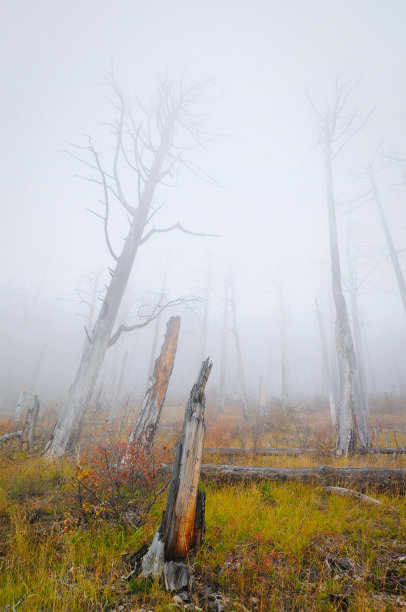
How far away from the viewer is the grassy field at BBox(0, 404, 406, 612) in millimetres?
2020

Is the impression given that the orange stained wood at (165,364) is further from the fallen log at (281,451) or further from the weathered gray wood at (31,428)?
the weathered gray wood at (31,428)

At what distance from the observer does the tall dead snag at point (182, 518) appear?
221 centimetres

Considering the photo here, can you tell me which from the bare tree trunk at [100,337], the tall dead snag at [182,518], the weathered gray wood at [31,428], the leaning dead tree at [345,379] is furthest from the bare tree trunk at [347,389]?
the weathered gray wood at [31,428]

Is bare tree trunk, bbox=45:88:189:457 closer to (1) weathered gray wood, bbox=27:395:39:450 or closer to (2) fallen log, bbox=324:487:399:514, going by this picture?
(1) weathered gray wood, bbox=27:395:39:450

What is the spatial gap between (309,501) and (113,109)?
1262 cm

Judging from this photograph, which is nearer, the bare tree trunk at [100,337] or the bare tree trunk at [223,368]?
the bare tree trunk at [100,337]

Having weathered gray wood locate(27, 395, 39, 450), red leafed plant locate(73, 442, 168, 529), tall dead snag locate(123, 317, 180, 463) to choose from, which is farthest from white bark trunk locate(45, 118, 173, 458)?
red leafed plant locate(73, 442, 168, 529)

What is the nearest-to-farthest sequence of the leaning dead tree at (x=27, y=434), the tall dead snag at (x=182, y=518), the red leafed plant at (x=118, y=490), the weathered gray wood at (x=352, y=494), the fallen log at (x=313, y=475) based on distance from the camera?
the tall dead snag at (x=182, y=518) < the red leafed plant at (x=118, y=490) < the weathered gray wood at (x=352, y=494) < the fallen log at (x=313, y=475) < the leaning dead tree at (x=27, y=434)

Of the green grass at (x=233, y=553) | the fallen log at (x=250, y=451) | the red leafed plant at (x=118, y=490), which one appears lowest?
the green grass at (x=233, y=553)

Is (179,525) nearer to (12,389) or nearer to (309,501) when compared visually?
(309,501)

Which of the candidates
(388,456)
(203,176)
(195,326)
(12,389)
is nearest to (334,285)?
(388,456)

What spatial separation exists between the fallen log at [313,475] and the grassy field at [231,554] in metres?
0.38

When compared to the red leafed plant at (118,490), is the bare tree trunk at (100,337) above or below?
above

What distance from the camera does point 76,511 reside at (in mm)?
3180
